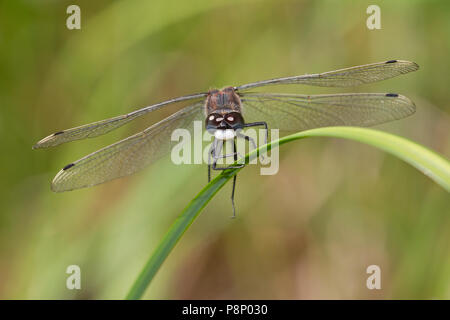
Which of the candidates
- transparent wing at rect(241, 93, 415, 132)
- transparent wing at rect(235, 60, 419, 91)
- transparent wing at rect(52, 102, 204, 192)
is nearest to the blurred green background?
transparent wing at rect(52, 102, 204, 192)

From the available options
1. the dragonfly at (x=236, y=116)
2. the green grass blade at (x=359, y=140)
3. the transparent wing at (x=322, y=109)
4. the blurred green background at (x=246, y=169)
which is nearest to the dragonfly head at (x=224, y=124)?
the dragonfly at (x=236, y=116)

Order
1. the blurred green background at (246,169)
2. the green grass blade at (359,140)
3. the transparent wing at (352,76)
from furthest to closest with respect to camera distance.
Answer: the blurred green background at (246,169)
the transparent wing at (352,76)
the green grass blade at (359,140)

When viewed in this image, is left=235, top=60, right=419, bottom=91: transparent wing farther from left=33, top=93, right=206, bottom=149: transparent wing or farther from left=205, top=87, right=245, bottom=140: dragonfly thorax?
left=33, top=93, right=206, bottom=149: transparent wing

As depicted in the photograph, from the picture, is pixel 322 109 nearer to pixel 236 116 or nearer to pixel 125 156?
pixel 236 116

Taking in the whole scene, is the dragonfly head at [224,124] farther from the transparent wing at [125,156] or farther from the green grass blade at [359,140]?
the green grass blade at [359,140]

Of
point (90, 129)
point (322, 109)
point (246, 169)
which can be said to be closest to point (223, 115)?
point (322, 109)

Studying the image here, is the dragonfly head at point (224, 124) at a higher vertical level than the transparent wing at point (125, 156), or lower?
higher
